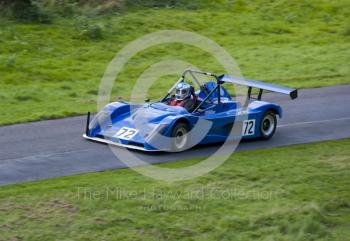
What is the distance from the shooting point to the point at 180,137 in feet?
54.3

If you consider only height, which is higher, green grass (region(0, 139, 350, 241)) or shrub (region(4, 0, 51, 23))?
shrub (region(4, 0, 51, 23))

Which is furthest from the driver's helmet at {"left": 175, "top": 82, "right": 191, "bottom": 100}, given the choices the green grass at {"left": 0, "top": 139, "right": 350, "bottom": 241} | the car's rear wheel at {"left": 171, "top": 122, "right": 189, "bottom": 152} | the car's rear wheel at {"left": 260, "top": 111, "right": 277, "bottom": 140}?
the green grass at {"left": 0, "top": 139, "right": 350, "bottom": 241}

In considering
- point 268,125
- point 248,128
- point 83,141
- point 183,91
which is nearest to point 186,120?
Result: point 183,91

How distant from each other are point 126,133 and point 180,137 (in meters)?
1.04

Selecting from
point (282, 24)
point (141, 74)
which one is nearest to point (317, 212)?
point (141, 74)

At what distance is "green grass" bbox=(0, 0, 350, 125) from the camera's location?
22250 millimetres

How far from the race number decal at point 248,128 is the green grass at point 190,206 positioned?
76.5 inches

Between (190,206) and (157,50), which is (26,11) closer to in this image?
(157,50)

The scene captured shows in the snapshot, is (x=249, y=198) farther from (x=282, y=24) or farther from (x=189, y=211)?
(x=282, y=24)

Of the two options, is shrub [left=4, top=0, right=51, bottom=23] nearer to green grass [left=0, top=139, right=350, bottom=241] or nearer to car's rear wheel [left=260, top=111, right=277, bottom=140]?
car's rear wheel [left=260, top=111, right=277, bottom=140]

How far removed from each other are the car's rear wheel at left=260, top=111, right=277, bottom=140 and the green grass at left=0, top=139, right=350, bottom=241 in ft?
7.98

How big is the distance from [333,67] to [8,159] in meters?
13.5

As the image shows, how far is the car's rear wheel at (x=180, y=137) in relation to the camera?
16312 mm

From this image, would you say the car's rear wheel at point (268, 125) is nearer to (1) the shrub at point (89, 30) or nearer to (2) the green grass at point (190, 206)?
(2) the green grass at point (190, 206)
